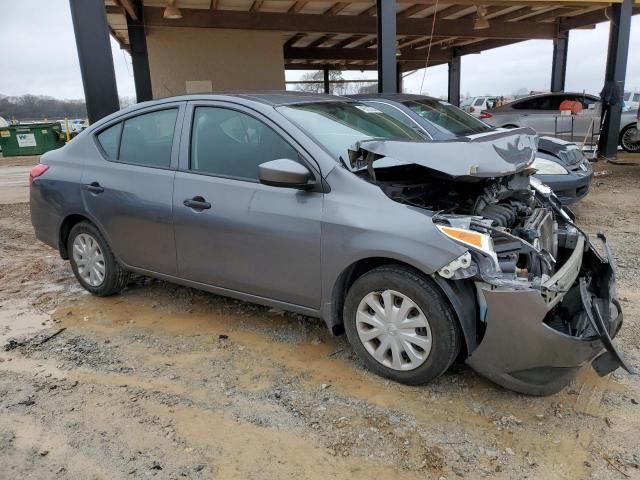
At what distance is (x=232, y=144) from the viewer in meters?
3.52

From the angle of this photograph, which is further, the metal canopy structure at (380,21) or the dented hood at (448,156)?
the metal canopy structure at (380,21)

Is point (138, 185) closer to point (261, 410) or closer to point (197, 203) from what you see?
point (197, 203)

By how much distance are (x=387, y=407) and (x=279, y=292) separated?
38.2 inches

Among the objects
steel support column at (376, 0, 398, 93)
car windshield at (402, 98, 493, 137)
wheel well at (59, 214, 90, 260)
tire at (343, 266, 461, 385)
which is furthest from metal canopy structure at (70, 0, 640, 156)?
tire at (343, 266, 461, 385)

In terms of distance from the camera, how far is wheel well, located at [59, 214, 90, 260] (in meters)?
4.41

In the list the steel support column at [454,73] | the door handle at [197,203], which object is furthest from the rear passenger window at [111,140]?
the steel support column at [454,73]

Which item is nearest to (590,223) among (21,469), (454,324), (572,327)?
(572,327)

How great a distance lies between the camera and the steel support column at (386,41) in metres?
9.55

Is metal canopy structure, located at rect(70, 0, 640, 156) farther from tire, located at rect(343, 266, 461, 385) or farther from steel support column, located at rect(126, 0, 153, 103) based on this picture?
tire, located at rect(343, 266, 461, 385)

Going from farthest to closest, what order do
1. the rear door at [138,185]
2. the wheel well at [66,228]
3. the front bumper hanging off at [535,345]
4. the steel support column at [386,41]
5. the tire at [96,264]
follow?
the steel support column at [386,41]
the wheel well at [66,228]
the tire at [96,264]
the rear door at [138,185]
the front bumper hanging off at [535,345]

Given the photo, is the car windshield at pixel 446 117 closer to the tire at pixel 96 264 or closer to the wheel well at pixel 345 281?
the wheel well at pixel 345 281

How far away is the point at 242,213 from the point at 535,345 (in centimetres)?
185

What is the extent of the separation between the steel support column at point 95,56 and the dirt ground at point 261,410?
423cm

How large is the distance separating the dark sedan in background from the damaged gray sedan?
202cm
